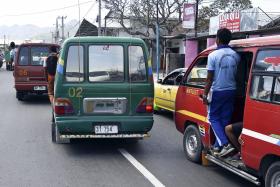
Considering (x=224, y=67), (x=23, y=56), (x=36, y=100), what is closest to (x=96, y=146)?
(x=224, y=67)

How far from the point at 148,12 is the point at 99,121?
1238 inches

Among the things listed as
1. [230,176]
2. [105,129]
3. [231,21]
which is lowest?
[230,176]

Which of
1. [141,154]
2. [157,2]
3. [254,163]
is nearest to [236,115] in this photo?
[254,163]

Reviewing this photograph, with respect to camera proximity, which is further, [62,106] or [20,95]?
[20,95]

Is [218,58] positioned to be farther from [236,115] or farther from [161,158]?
[161,158]

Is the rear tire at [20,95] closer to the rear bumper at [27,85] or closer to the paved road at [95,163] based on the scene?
the rear bumper at [27,85]

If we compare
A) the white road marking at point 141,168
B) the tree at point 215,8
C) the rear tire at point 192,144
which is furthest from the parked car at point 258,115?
the tree at point 215,8

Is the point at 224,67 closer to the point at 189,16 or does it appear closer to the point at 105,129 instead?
the point at 105,129

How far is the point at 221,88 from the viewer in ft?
21.0

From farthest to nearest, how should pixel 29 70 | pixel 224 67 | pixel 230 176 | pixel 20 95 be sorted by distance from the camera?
1. pixel 20 95
2. pixel 29 70
3. pixel 230 176
4. pixel 224 67

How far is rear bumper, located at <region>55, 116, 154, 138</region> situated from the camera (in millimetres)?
7695

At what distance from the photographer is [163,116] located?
12875mm

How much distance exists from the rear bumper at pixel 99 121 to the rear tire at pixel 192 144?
0.70m

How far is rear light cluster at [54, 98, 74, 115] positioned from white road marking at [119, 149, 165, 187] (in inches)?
48.5
